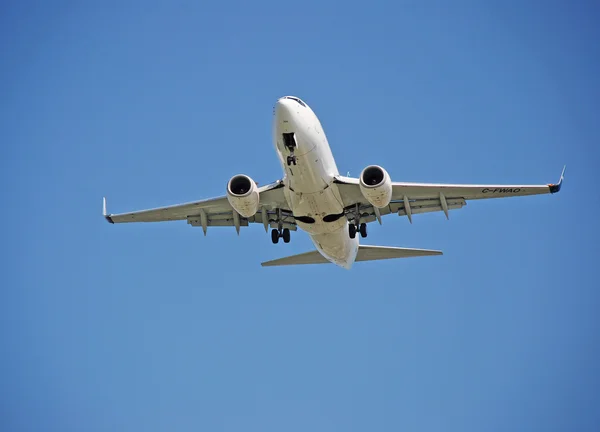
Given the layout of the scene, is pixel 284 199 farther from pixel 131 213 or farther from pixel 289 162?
pixel 131 213

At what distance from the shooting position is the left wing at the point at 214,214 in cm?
3669

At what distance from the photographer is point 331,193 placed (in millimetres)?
34156

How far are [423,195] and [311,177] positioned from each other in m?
5.73

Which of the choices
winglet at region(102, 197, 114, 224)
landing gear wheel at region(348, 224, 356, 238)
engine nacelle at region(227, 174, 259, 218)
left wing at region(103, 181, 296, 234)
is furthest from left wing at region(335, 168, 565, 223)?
winglet at region(102, 197, 114, 224)

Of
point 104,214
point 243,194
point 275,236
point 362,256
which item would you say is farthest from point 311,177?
point 104,214

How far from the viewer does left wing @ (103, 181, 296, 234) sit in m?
36.7

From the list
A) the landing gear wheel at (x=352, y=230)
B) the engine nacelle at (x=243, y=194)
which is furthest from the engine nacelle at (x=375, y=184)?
the engine nacelle at (x=243, y=194)

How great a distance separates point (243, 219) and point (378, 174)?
8.05 meters

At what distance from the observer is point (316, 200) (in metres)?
33.9

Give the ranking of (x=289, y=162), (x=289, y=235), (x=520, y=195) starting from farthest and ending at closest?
(x=289, y=235)
(x=520, y=195)
(x=289, y=162)

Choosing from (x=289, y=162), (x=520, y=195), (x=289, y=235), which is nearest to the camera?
(x=289, y=162)

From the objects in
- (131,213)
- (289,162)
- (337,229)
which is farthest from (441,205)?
(131,213)

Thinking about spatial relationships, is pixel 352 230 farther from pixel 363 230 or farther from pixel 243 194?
pixel 243 194

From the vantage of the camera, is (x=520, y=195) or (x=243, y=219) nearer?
(x=520, y=195)
